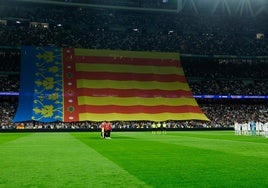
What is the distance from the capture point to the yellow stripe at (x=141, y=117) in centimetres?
6706

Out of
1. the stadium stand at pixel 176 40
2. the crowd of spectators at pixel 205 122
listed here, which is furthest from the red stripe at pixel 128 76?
the crowd of spectators at pixel 205 122

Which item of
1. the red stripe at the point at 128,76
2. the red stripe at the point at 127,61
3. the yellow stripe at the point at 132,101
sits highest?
the red stripe at the point at 127,61

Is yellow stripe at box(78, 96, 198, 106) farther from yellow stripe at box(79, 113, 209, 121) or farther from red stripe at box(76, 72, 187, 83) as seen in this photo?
red stripe at box(76, 72, 187, 83)

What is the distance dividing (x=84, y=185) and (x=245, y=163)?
7.55 meters

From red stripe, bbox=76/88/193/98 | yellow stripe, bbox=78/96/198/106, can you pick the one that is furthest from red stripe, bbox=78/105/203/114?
red stripe, bbox=76/88/193/98

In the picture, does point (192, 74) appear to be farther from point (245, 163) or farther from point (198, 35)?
point (245, 163)

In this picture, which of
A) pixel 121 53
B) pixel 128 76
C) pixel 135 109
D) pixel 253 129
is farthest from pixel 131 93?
pixel 253 129

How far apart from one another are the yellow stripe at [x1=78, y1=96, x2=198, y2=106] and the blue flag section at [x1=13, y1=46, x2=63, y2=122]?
4.52 metres

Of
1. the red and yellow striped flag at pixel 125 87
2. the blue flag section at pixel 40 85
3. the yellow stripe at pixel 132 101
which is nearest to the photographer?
the blue flag section at pixel 40 85

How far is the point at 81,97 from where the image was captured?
231ft

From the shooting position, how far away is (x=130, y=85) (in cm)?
7425

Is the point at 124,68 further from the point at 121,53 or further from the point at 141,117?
the point at 141,117

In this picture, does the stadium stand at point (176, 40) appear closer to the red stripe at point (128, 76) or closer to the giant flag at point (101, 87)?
the giant flag at point (101, 87)

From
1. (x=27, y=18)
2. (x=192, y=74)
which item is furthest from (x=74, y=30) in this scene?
(x=192, y=74)
